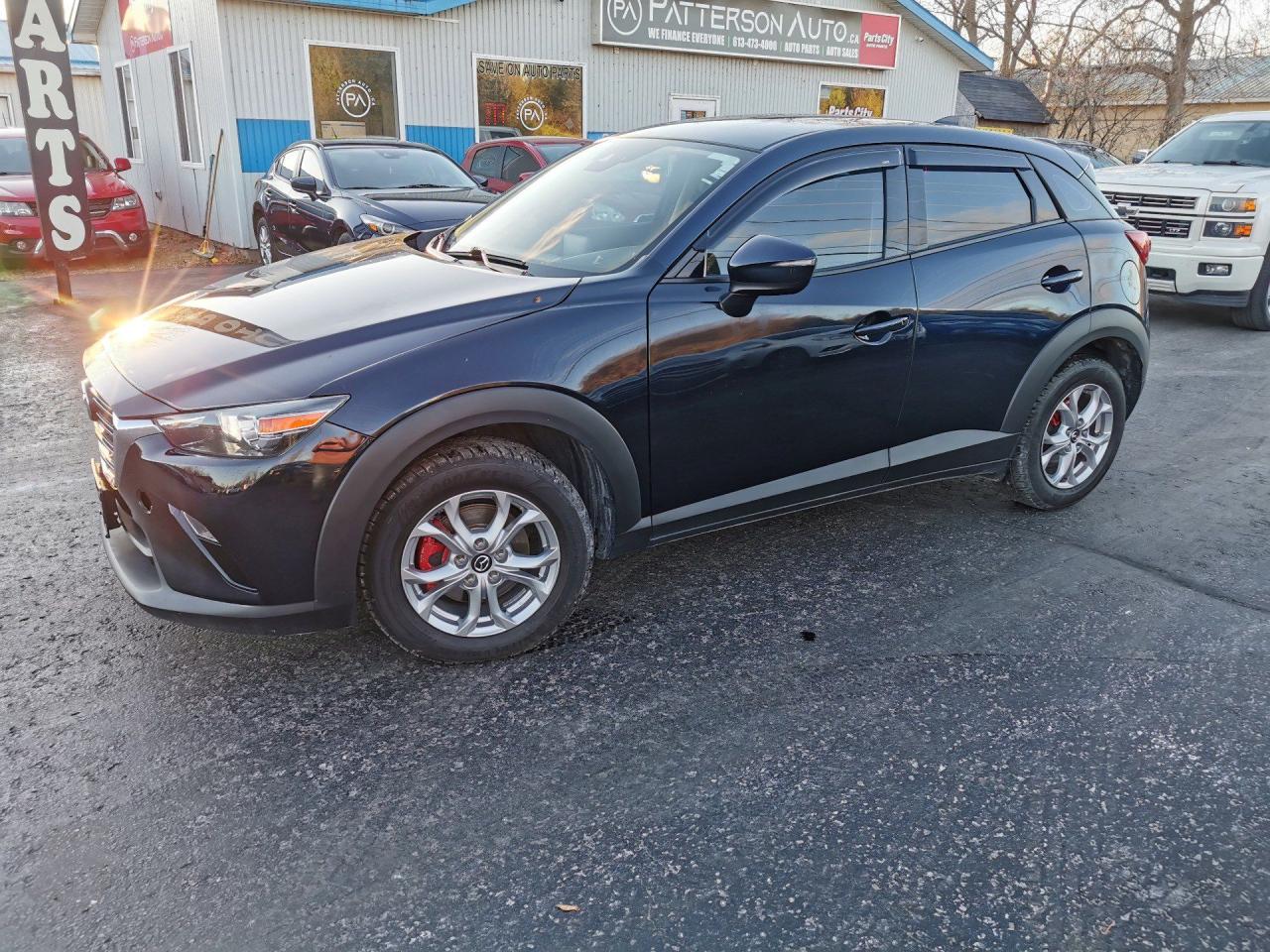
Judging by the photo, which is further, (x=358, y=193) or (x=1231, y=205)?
(x=1231, y=205)

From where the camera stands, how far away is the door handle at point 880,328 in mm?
3549

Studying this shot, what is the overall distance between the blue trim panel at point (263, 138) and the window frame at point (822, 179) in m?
11.2

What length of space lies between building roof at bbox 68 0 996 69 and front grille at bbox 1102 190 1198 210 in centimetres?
945

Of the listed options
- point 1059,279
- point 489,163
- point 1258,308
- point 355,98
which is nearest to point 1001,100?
point 355,98

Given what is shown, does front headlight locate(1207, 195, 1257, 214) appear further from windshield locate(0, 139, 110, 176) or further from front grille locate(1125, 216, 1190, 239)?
windshield locate(0, 139, 110, 176)

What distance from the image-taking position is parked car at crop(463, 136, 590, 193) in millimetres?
11094

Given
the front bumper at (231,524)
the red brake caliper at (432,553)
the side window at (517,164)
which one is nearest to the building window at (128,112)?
the side window at (517,164)

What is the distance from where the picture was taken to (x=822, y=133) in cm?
360

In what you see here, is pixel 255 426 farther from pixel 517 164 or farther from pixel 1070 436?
pixel 517 164

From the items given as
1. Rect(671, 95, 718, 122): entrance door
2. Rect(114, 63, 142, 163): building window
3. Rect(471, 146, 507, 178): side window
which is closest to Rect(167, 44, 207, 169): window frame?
Rect(114, 63, 142, 163): building window

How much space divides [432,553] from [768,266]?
142 cm

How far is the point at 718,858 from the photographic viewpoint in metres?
2.33

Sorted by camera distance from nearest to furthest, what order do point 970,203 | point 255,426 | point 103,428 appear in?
1. point 255,426
2. point 103,428
3. point 970,203

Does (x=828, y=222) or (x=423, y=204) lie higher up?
(x=828, y=222)
